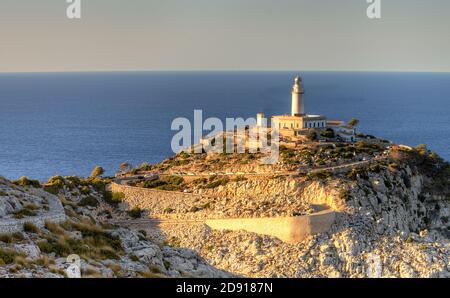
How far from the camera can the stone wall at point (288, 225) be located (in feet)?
133

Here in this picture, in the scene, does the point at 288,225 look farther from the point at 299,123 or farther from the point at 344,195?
the point at 299,123

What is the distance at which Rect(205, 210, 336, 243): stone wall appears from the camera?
40.5m

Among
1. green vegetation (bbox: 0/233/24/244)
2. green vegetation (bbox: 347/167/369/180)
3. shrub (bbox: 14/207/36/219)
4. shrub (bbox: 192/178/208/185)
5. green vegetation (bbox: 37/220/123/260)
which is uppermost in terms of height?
shrub (bbox: 14/207/36/219)

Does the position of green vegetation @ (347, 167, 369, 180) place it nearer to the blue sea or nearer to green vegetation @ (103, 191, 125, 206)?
green vegetation @ (103, 191, 125, 206)

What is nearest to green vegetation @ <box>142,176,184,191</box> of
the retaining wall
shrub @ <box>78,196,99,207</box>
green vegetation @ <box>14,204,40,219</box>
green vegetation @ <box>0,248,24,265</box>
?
shrub @ <box>78,196,99,207</box>

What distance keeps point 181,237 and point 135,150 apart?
62179 mm

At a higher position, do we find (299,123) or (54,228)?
(299,123)

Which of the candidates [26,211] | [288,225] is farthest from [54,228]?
[288,225]

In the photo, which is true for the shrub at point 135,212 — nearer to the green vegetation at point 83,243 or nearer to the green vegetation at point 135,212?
the green vegetation at point 135,212

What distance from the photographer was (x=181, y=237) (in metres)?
42.0

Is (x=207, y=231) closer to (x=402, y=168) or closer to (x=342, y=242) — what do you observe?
(x=342, y=242)

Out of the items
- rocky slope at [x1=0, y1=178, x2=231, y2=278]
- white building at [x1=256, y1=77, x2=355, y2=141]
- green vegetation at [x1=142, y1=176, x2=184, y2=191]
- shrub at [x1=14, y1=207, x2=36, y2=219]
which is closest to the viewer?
rocky slope at [x1=0, y1=178, x2=231, y2=278]

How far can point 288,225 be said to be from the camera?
40.6m

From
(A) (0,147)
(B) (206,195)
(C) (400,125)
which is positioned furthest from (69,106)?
(B) (206,195)
